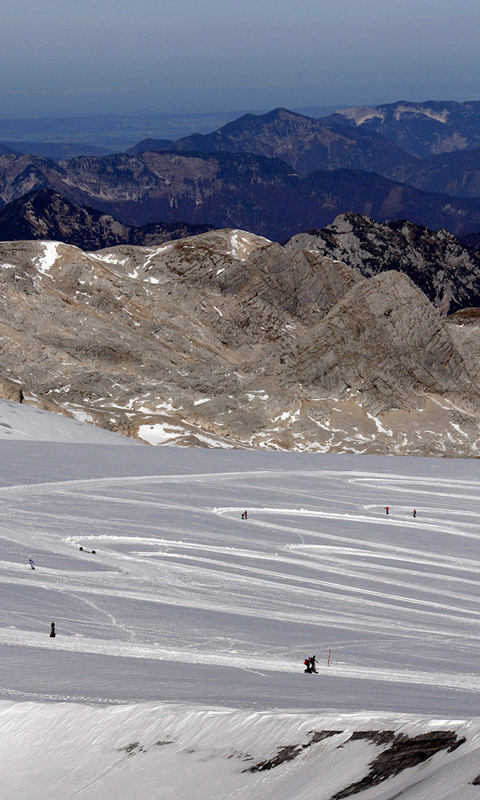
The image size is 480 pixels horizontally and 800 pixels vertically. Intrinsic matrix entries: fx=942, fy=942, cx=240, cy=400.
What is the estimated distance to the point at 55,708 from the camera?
19.2m

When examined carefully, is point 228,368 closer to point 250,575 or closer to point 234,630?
point 250,575

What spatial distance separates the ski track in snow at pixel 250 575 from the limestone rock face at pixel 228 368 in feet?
230

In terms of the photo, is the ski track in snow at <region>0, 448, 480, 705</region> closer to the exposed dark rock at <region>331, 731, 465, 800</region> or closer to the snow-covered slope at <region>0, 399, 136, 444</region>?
the exposed dark rock at <region>331, 731, 465, 800</region>

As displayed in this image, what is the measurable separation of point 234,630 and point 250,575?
7.33 m

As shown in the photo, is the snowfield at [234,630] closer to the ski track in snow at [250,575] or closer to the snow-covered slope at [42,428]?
the ski track in snow at [250,575]

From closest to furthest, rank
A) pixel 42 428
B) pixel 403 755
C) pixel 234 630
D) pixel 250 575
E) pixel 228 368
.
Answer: pixel 403 755 < pixel 234 630 < pixel 250 575 < pixel 42 428 < pixel 228 368

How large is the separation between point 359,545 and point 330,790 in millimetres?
27423

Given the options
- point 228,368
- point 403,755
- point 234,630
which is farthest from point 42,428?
point 228,368

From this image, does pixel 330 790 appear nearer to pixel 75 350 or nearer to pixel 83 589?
Answer: pixel 83 589

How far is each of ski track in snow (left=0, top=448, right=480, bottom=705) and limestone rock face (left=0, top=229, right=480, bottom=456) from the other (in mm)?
70031

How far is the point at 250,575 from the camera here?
36.1 metres

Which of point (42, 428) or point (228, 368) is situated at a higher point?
point (42, 428)

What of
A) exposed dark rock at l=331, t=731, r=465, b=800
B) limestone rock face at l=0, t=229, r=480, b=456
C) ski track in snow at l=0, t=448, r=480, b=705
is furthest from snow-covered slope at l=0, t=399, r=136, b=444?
exposed dark rock at l=331, t=731, r=465, b=800

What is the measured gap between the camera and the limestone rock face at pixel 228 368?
138 meters
